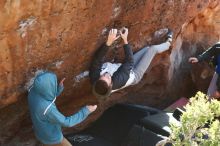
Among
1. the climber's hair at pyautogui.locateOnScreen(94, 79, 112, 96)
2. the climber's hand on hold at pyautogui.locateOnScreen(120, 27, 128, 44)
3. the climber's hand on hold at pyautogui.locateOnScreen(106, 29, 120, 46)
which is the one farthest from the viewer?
the climber's hand on hold at pyautogui.locateOnScreen(120, 27, 128, 44)

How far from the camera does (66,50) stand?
6559 millimetres

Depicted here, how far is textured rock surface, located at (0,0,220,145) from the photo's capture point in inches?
230

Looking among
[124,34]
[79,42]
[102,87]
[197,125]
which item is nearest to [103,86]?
[102,87]

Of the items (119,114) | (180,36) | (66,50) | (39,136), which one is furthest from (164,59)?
(39,136)

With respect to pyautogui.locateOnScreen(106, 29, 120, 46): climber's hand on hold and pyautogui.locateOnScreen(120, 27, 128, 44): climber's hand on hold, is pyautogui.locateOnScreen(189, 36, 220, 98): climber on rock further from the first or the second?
pyautogui.locateOnScreen(106, 29, 120, 46): climber's hand on hold

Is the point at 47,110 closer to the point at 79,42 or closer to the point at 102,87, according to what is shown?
the point at 102,87

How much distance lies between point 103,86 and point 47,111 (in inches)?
34.0

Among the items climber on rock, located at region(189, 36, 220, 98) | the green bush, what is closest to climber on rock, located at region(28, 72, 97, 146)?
the green bush

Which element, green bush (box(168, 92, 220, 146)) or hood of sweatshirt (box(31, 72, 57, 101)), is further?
hood of sweatshirt (box(31, 72, 57, 101))

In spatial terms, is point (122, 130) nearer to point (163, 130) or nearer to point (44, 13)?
point (163, 130)

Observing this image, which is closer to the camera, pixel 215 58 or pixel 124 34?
pixel 124 34

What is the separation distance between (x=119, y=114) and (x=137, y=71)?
1.15 m

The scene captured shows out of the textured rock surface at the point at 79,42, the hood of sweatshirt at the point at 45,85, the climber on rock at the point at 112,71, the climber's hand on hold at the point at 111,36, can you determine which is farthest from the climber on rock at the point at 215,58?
the hood of sweatshirt at the point at 45,85

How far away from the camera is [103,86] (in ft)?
20.6
